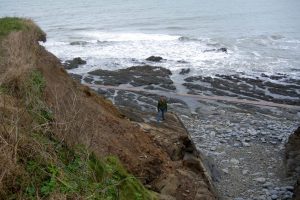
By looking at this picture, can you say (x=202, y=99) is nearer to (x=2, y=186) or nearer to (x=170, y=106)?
(x=170, y=106)

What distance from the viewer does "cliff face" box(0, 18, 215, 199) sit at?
28.8 ft

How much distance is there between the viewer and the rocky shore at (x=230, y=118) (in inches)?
653

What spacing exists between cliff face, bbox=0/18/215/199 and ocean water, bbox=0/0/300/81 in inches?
734

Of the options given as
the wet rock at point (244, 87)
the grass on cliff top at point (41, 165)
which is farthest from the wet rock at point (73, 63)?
the grass on cliff top at point (41, 165)

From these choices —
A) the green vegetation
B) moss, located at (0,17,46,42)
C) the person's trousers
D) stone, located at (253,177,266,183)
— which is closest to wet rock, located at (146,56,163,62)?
moss, located at (0,17,46,42)

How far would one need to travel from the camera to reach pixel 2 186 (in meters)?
5.19

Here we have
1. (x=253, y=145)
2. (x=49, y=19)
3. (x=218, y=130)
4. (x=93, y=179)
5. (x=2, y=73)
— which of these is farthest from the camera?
(x=49, y=19)

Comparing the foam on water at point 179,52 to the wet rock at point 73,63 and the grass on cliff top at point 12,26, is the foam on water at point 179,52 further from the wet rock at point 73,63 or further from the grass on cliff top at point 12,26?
the grass on cliff top at point 12,26

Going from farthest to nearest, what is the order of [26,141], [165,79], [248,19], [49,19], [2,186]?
Answer: [49,19]
[248,19]
[165,79]
[26,141]
[2,186]

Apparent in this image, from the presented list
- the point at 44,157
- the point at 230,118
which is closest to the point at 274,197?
the point at 230,118

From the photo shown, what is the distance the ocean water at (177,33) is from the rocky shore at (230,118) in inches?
105

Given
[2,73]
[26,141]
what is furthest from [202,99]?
[26,141]

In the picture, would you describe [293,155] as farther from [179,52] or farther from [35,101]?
[179,52]

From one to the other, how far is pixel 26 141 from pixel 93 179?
158cm
